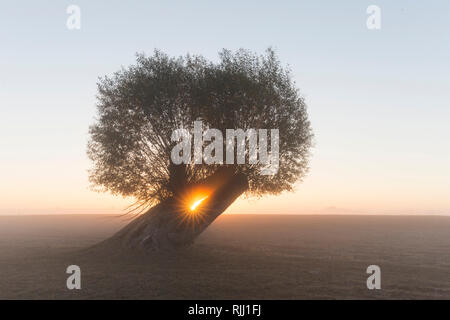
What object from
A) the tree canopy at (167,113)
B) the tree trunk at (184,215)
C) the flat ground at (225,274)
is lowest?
the flat ground at (225,274)

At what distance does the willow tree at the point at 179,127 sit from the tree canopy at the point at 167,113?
8 centimetres

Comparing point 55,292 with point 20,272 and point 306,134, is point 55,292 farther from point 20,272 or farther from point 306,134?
point 306,134

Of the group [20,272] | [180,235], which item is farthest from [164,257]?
[20,272]

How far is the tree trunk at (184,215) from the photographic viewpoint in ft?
112

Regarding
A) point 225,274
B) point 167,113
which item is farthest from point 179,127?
point 225,274

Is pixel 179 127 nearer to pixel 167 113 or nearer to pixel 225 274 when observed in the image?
pixel 167 113

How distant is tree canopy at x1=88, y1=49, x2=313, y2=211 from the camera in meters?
32.3

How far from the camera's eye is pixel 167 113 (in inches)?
1271

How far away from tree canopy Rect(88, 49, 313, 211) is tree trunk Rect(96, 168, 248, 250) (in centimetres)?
86

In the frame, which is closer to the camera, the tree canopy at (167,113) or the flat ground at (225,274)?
the flat ground at (225,274)

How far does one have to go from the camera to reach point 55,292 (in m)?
21.5

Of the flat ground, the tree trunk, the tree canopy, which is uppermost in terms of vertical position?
the tree canopy

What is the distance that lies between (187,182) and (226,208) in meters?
4.82

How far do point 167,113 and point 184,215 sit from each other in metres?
8.70
